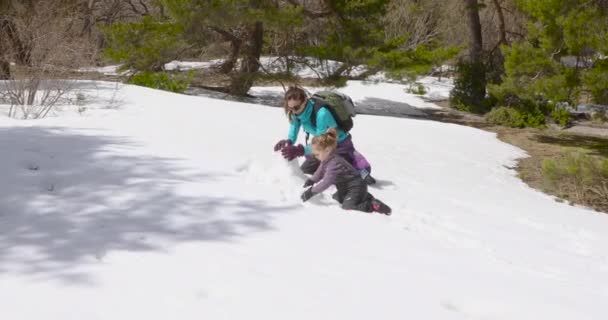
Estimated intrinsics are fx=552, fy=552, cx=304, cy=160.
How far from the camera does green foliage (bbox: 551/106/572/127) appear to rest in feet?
48.9

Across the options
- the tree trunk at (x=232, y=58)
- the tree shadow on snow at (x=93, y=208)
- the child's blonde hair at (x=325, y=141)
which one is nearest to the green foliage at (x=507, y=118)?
the tree trunk at (x=232, y=58)

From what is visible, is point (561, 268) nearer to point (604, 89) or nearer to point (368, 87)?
point (604, 89)

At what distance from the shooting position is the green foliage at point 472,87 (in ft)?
55.2

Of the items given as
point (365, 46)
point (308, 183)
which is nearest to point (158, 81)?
point (365, 46)

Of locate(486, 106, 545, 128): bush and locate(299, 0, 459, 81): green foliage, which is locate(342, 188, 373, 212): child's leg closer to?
locate(299, 0, 459, 81): green foliage

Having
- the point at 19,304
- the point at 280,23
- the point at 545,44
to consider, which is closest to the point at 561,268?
the point at 19,304

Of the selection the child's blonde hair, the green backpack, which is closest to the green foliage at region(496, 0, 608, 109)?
the green backpack

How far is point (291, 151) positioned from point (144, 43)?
10637 mm

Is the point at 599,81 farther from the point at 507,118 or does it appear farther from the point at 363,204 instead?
the point at 363,204

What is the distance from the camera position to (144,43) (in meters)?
14.3

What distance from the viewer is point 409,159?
320 inches

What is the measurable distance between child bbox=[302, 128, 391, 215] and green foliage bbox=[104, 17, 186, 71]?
10.5 meters

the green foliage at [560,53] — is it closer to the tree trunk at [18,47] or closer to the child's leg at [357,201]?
the child's leg at [357,201]

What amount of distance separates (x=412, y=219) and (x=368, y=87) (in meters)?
17.0
